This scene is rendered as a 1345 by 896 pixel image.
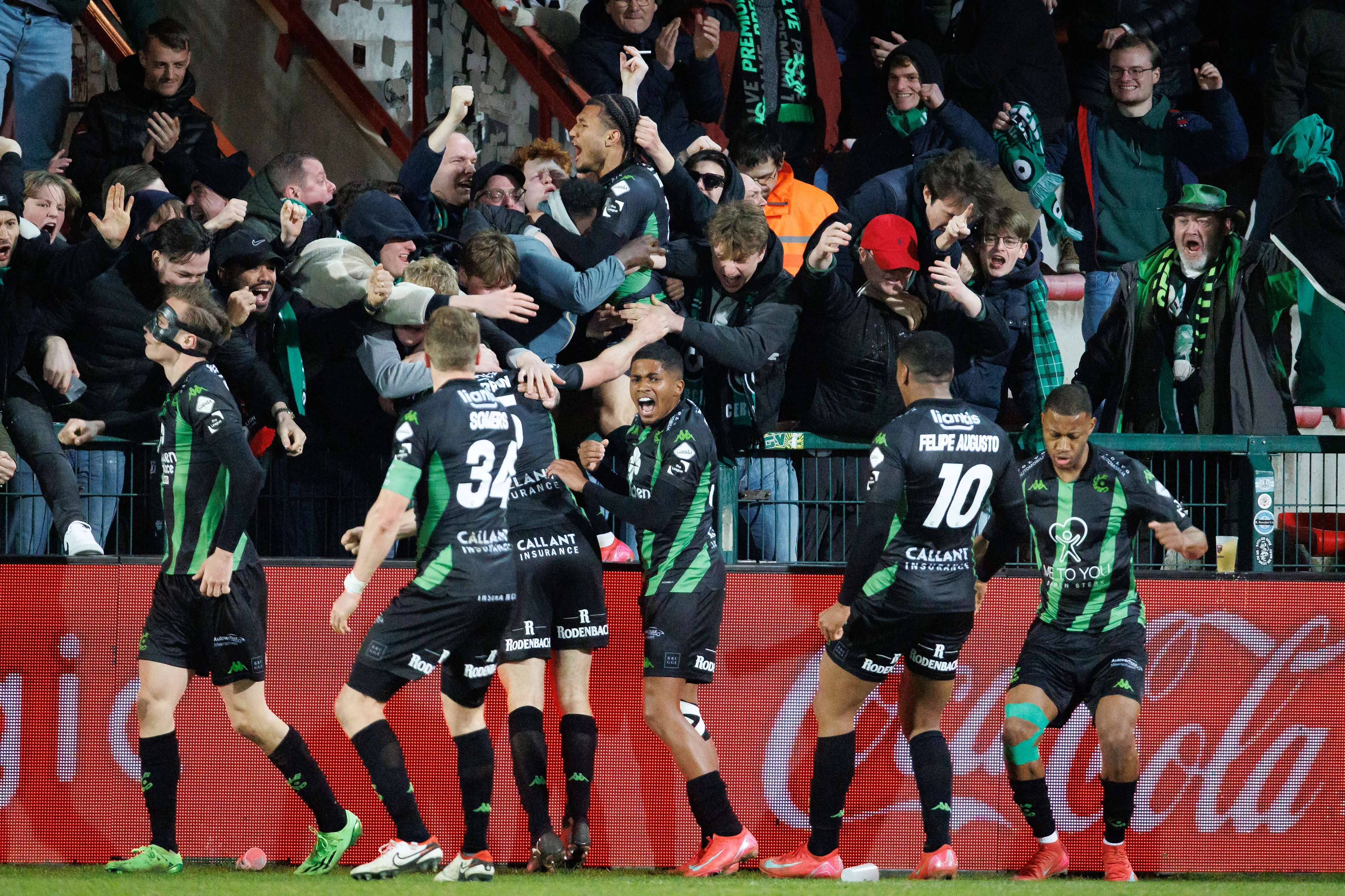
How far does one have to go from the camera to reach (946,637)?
21.6 feet

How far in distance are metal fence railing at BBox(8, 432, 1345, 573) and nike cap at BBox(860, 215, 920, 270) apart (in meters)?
0.97

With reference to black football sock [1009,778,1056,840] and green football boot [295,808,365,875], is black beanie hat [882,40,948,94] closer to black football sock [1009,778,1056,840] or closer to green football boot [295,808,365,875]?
black football sock [1009,778,1056,840]

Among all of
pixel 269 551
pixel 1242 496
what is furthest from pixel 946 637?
pixel 269 551

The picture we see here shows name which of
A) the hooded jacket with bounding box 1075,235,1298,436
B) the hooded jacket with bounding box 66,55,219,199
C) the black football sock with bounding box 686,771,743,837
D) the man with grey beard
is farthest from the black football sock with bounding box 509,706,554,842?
the hooded jacket with bounding box 66,55,219,199

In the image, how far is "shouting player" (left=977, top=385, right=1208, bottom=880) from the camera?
21.8 ft

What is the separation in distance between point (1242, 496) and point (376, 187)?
4738 mm

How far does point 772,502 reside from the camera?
7258 mm

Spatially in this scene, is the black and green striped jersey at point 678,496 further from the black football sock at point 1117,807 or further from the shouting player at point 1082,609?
the black football sock at point 1117,807

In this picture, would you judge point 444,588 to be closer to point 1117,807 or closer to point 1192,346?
point 1117,807

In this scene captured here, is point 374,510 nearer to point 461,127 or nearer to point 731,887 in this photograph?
point 731,887

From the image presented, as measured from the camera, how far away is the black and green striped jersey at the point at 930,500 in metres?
6.45

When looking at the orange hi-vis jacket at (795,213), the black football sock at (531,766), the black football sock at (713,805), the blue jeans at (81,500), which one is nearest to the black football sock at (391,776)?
the black football sock at (531,766)

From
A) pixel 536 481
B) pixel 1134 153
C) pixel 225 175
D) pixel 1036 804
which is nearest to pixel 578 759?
pixel 536 481

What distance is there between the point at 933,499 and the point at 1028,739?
1.12m
